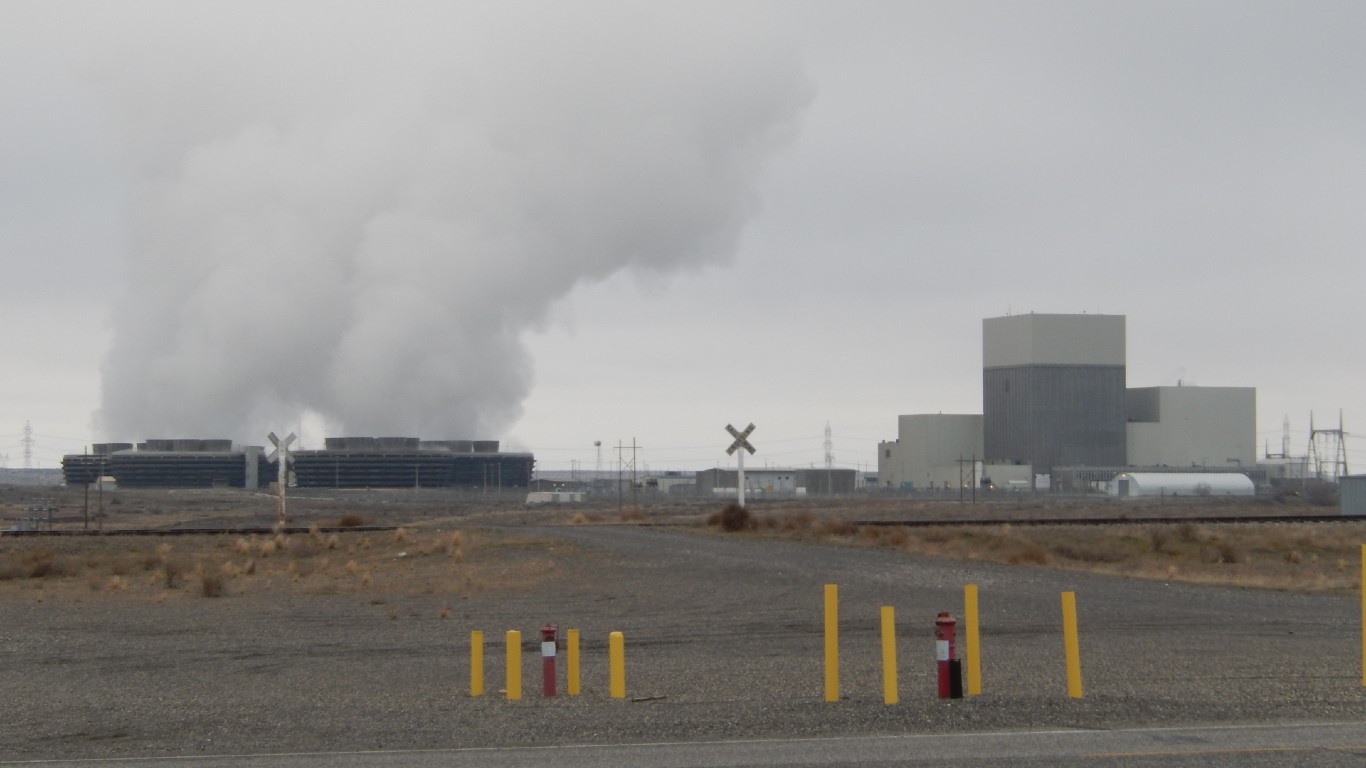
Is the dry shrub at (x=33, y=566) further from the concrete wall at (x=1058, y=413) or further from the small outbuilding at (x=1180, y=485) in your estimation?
the concrete wall at (x=1058, y=413)

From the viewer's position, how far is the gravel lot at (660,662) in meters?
10.3

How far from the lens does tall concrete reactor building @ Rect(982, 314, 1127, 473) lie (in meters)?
102

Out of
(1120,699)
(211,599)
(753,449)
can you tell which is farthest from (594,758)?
(753,449)

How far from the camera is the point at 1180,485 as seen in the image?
95.9m

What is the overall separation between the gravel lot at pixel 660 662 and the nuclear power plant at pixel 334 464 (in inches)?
4012

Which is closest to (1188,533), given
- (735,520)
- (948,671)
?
(735,520)

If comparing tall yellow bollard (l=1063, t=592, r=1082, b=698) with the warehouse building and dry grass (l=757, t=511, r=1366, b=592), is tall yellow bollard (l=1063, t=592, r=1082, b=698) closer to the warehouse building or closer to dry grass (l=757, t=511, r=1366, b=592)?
dry grass (l=757, t=511, r=1366, b=592)

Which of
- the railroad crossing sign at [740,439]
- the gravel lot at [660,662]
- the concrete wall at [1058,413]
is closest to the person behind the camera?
the gravel lot at [660,662]

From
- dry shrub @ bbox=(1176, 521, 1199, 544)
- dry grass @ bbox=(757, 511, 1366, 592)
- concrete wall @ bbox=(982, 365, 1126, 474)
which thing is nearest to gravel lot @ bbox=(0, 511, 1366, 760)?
dry grass @ bbox=(757, 511, 1366, 592)

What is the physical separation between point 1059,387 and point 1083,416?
3.39 meters

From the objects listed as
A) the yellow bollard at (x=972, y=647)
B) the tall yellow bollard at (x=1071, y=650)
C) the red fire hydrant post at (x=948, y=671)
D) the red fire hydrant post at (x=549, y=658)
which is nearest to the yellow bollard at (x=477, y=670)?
the red fire hydrant post at (x=549, y=658)

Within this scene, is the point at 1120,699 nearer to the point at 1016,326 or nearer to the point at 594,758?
the point at 594,758

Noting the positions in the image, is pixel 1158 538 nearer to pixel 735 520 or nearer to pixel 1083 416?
pixel 735 520

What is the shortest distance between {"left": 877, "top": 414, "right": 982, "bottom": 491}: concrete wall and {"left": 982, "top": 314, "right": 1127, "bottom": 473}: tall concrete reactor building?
3755 millimetres
